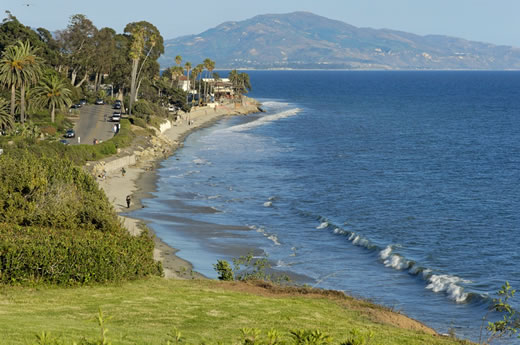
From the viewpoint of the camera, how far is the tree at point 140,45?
118 m

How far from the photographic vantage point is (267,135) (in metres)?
121

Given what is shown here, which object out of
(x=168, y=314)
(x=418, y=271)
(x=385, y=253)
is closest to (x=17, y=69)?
(x=385, y=253)

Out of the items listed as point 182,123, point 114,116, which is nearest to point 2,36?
point 114,116

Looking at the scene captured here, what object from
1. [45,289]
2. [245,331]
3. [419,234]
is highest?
[245,331]

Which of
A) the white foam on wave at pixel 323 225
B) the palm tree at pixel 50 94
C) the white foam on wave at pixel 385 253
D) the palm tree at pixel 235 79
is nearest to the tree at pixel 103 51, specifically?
the palm tree at pixel 50 94

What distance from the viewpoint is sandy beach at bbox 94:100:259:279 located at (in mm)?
41231

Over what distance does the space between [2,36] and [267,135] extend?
148 feet

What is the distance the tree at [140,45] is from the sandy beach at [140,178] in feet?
35.0

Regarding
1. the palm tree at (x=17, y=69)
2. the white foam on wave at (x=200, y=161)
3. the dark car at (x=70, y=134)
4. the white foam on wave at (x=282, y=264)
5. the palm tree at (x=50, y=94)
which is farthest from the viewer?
the palm tree at (x=50, y=94)

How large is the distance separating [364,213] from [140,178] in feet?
82.5

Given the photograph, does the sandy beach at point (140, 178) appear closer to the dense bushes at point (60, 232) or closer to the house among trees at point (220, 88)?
the dense bushes at point (60, 232)

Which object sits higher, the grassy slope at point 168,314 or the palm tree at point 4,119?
the palm tree at point 4,119

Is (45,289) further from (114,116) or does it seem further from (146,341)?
(114,116)

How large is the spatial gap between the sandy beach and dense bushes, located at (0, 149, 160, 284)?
7.53 feet
